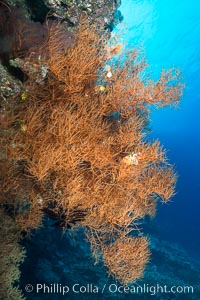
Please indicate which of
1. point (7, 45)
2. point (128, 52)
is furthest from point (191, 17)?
point (7, 45)

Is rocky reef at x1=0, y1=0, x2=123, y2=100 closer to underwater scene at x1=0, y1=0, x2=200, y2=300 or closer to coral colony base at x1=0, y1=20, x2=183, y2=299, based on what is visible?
underwater scene at x1=0, y1=0, x2=200, y2=300

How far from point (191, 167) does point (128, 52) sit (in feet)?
226

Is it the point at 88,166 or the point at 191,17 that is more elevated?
the point at 191,17

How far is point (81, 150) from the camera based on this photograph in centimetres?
440

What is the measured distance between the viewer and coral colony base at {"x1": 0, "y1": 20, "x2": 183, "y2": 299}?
4293 mm

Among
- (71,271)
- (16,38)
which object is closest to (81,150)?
(16,38)

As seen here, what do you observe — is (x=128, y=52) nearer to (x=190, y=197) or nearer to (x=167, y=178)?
(x=167, y=178)

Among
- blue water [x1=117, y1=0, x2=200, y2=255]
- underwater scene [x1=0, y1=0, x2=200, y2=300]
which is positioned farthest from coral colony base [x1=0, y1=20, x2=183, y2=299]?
blue water [x1=117, y1=0, x2=200, y2=255]

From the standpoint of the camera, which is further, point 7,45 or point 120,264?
point 120,264

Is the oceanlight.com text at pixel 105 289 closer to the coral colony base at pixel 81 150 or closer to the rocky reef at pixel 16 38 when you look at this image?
the coral colony base at pixel 81 150

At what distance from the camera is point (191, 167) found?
227 ft

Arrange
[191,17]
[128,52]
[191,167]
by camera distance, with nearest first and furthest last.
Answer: [128,52], [191,17], [191,167]

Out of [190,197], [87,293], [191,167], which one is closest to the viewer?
[87,293]

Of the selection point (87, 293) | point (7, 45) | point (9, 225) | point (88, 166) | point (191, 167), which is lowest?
point (87, 293)
